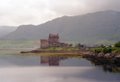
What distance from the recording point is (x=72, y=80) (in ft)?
209

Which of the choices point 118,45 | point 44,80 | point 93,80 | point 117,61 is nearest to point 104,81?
point 93,80

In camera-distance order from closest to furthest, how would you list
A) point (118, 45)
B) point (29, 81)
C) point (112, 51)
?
point (29, 81) < point (112, 51) < point (118, 45)

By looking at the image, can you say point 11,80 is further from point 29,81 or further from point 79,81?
point 79,81

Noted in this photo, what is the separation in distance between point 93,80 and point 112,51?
226 feet

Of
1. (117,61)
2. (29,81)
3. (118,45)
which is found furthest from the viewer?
(118,45)

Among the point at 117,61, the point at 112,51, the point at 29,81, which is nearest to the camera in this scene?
the point at 29,81

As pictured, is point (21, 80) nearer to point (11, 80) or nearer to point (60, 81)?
point (11, 80)

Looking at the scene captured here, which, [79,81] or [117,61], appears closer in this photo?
[79,81]

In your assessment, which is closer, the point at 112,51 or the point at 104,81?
the point at 104,81

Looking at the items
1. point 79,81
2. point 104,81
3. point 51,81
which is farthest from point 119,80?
point 51,81

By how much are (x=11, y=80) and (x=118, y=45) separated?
95335 millimetres

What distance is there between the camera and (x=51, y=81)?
202 ft

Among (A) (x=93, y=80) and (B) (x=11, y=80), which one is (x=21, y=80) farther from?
(A) (x=93, y=80)

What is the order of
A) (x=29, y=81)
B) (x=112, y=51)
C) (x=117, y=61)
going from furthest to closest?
(x=112, y=51) < (x=117, y=61) < (x=29, y=81)
